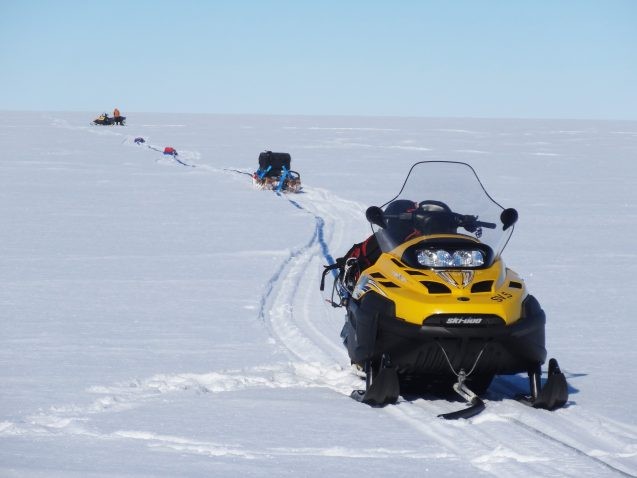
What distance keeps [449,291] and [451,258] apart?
0.26 m

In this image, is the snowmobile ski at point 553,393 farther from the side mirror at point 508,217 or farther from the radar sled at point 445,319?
the side mirror at point 508,217

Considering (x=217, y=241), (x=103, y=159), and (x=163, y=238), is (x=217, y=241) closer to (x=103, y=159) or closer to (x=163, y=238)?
(x=163, y=238)

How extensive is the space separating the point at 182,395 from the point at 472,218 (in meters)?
2.03

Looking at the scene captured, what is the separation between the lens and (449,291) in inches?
183

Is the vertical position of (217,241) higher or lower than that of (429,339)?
lower

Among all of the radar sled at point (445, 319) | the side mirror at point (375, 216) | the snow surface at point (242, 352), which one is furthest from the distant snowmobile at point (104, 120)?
the radar sled at point (445, 319)

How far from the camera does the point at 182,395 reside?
15.8 ft

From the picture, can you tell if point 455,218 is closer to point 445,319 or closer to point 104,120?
point 445,319

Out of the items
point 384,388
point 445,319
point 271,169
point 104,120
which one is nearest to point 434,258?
point 445,319

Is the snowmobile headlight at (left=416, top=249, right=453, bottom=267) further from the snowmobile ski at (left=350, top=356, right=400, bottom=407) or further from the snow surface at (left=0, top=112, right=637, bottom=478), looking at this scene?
the snow surface at (left=0, top=112, right=637, bottom=478)

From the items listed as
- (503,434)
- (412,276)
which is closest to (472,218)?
(412,276)

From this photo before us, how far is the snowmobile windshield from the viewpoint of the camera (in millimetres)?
4992

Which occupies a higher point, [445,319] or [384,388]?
[445,319]

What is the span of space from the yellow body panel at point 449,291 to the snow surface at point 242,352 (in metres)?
0.54
